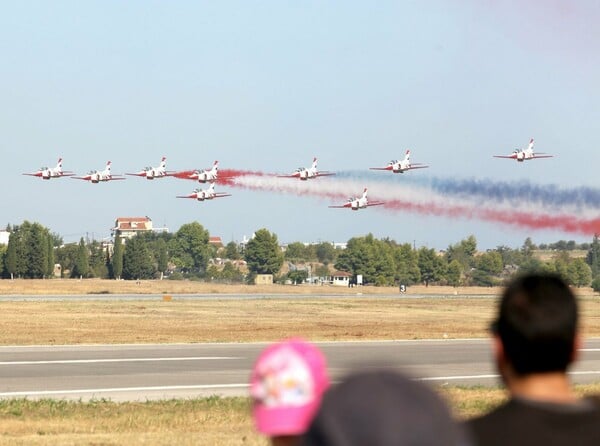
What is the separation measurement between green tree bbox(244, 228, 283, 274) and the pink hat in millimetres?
187693

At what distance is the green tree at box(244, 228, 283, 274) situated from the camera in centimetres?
19162

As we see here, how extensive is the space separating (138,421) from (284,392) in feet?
55.6

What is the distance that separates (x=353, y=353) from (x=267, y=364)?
1320 inches

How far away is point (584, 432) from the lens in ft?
12.3

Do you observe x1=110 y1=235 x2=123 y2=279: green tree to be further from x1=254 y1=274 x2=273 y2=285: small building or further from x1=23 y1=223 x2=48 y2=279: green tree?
x1=254 y1=274 x2=273 y2=285: small building

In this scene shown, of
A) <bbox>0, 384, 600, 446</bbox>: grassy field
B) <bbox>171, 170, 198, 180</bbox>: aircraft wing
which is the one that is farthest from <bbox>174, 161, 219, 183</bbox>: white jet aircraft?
<bbox>0, 384, 600, 446</bbox>: grassy field

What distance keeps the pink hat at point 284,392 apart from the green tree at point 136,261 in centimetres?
18031

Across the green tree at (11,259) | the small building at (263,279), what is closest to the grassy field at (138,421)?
the green tree at (11,259)

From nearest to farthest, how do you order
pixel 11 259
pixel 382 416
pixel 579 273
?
1. pixel 382 416
2. pixel 11 259
3. pixel 579 273

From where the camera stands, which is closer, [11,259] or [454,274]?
[11,259]

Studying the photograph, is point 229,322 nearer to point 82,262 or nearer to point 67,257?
point 82,262

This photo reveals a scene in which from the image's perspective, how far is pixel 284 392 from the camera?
3664mm

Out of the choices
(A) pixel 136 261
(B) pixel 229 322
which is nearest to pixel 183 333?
(B) pixel 229 322

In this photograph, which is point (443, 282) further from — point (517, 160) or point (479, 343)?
point (479, 343)
